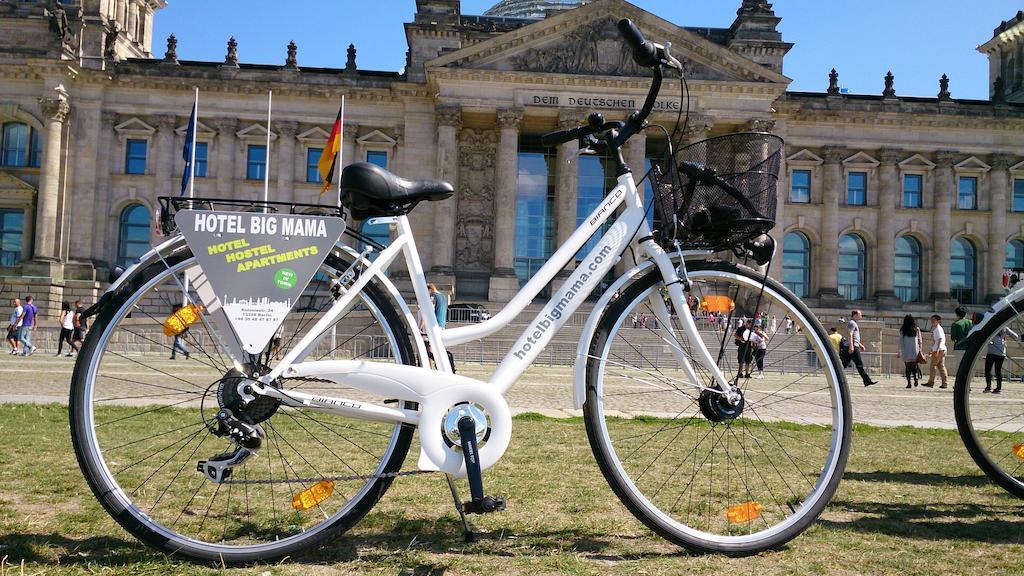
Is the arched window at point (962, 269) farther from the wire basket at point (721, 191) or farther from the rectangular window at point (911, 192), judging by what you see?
the wire basket at point (721, 191)

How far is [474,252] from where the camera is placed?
44.8m

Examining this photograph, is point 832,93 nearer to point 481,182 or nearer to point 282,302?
point 481,182

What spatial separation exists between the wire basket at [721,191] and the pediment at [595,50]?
40131mm

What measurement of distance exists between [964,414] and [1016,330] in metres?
0.70

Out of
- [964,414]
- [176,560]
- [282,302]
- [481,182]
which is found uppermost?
[481,182]

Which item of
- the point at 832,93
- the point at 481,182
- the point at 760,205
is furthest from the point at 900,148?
the point at 760,205

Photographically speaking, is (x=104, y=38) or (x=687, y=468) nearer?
(x=687, y=468)

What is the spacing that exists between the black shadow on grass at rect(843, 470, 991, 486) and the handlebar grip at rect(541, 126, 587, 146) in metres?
3.34

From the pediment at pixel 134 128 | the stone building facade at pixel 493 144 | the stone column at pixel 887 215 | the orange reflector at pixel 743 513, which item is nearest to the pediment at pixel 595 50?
the stone building facade at pixel 493 144

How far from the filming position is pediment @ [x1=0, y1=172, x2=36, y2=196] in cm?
4341

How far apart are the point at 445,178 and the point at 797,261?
22405mm

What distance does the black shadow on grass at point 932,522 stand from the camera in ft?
13.0

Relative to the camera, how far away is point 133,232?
45.3 metres

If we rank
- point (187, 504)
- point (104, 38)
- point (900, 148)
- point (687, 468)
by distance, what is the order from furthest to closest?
point (900, 148), point (104, 38), point (687, 468), point (187, 504)
